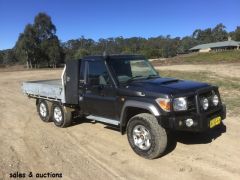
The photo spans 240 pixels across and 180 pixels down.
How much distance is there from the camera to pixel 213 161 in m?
5.94

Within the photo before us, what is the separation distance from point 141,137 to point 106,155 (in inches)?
32.3

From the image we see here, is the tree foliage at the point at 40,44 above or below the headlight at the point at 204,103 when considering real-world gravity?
above

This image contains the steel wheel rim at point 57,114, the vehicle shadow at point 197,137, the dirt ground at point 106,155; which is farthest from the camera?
the steel wheel rim at point 57,114

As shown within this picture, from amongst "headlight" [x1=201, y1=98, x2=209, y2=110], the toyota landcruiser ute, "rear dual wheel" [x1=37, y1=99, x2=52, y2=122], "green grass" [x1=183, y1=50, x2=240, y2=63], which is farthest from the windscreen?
"green grass" [x1=183, y1=50, x2=240, y2=63]

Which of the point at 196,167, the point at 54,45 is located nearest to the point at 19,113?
the point at 196,167

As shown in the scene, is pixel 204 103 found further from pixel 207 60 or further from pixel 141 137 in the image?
pixel 207 60

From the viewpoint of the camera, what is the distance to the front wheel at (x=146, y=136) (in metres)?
6.03

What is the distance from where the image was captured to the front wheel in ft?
19.8

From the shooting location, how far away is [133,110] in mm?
6656

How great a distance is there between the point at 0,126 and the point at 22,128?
0.85 metres

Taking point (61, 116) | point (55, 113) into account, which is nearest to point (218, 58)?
point (55, 113)

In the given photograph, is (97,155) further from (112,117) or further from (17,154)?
(17,154)

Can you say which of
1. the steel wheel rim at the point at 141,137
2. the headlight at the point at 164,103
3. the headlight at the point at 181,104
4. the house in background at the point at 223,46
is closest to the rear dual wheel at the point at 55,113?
the steel wheel rim at the point at 141,137

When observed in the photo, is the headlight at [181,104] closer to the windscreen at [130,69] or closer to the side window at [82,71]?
the windscreen at [130,69]
